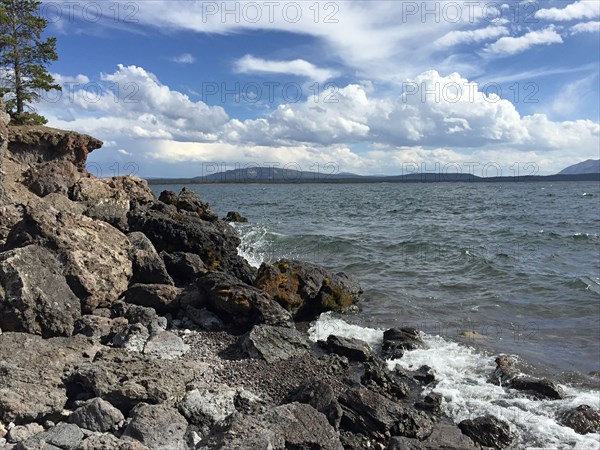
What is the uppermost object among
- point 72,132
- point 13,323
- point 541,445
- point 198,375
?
point 72,132

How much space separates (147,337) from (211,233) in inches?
376

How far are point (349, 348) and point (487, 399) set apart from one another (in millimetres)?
3628

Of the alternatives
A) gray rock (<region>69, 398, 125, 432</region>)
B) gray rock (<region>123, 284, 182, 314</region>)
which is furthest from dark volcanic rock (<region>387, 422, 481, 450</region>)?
gray rock (<region>123, 284, 182, 314</region>)

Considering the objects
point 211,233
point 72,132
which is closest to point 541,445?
point 211,233

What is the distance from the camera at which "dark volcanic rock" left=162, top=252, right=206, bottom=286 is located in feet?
57.8

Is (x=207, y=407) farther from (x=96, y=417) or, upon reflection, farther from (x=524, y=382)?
(x=524, y=382)

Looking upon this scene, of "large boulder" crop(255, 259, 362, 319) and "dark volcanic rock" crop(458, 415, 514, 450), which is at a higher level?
"large boulder" crop(255, 259, 362, 319)

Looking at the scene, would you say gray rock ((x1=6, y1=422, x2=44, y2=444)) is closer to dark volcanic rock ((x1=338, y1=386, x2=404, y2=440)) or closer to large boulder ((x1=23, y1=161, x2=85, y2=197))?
dark volcanic rock ((x1=338, y1=386, x2=404, y2=440))

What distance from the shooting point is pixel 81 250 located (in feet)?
46.0

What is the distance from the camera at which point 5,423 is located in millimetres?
7754

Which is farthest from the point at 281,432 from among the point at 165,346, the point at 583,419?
the point at 583,419

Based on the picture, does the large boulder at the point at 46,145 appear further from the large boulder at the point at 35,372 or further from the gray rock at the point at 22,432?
the gray rock at the point at 22,432

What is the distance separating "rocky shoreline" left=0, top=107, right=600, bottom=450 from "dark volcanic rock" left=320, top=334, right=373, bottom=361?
0.03 meters

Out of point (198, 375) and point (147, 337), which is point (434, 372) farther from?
point (147, 337)
